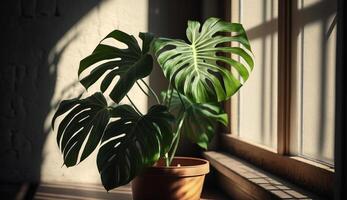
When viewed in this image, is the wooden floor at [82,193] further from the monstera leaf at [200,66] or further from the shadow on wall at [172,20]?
the monstera leaf at [200,66]

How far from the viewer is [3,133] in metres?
2.68

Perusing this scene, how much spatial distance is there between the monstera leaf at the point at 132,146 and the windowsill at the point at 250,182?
0.39m

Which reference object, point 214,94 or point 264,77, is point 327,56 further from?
point 264,77

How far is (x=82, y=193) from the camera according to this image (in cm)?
243

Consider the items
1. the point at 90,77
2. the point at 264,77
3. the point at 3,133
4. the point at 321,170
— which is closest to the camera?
the point at 321,170

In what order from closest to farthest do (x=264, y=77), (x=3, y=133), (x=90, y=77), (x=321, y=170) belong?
(x=321, y=170) < (x=90, y=77) < (x=264, y=77) < (x=3, y=133)

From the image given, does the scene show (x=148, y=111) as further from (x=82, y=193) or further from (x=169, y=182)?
(x=82, y=193)

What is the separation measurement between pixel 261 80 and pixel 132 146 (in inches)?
32.5

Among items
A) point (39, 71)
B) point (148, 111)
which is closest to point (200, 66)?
point (148, 111)

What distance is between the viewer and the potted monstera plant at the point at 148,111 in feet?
5.37

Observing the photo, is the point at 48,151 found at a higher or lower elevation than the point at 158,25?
lower

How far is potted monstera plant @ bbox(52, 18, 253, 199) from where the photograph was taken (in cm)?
164

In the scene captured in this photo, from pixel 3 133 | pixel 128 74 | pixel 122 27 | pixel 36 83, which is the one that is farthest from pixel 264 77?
pixel 3 133

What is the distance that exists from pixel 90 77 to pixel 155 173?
0.46 metres
